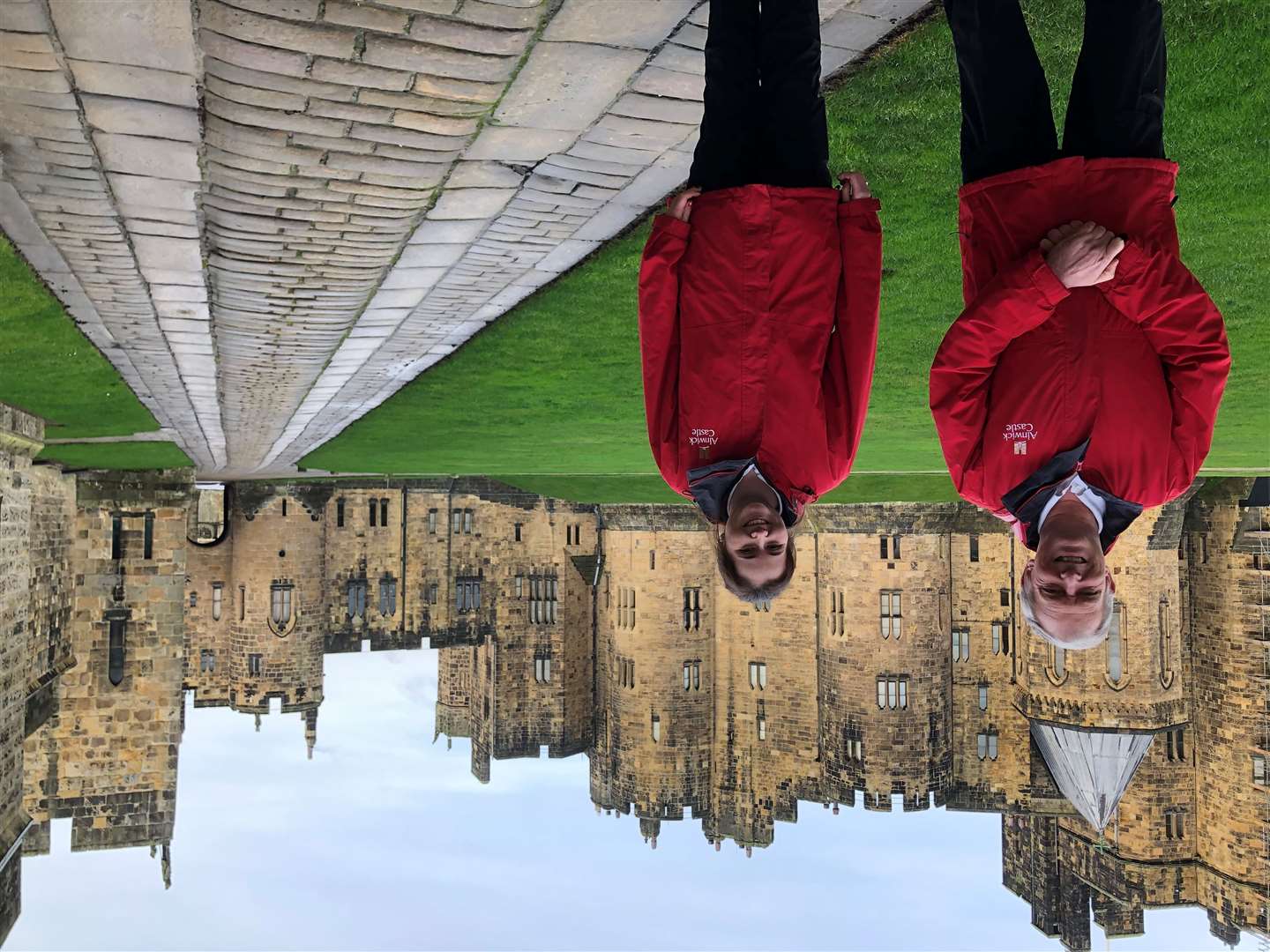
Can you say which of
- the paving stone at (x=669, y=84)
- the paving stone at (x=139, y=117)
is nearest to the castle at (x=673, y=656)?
the paving stone at (x=139, y=117)

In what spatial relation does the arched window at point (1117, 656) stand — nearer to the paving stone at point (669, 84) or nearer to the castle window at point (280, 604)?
the paving stone at point (669, 84)

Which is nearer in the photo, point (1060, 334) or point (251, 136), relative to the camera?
point (1060, 334)

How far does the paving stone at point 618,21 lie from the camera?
340cm

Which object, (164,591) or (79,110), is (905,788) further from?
(79,110)

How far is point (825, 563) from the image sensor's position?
80.5ft

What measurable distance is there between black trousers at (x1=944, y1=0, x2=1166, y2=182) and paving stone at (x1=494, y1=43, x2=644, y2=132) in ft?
4.25

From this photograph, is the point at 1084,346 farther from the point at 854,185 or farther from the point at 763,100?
the point at 763,100

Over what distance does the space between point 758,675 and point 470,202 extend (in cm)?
2270

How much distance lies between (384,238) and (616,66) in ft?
5.37

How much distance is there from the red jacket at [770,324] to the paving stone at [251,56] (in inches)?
53.2

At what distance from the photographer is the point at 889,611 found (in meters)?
23.5

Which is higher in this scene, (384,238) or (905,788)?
(384,238)

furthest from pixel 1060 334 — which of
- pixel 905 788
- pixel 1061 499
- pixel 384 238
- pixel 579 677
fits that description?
pixel 579 677

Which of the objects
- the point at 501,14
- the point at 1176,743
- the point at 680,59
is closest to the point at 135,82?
the point at 501,14
